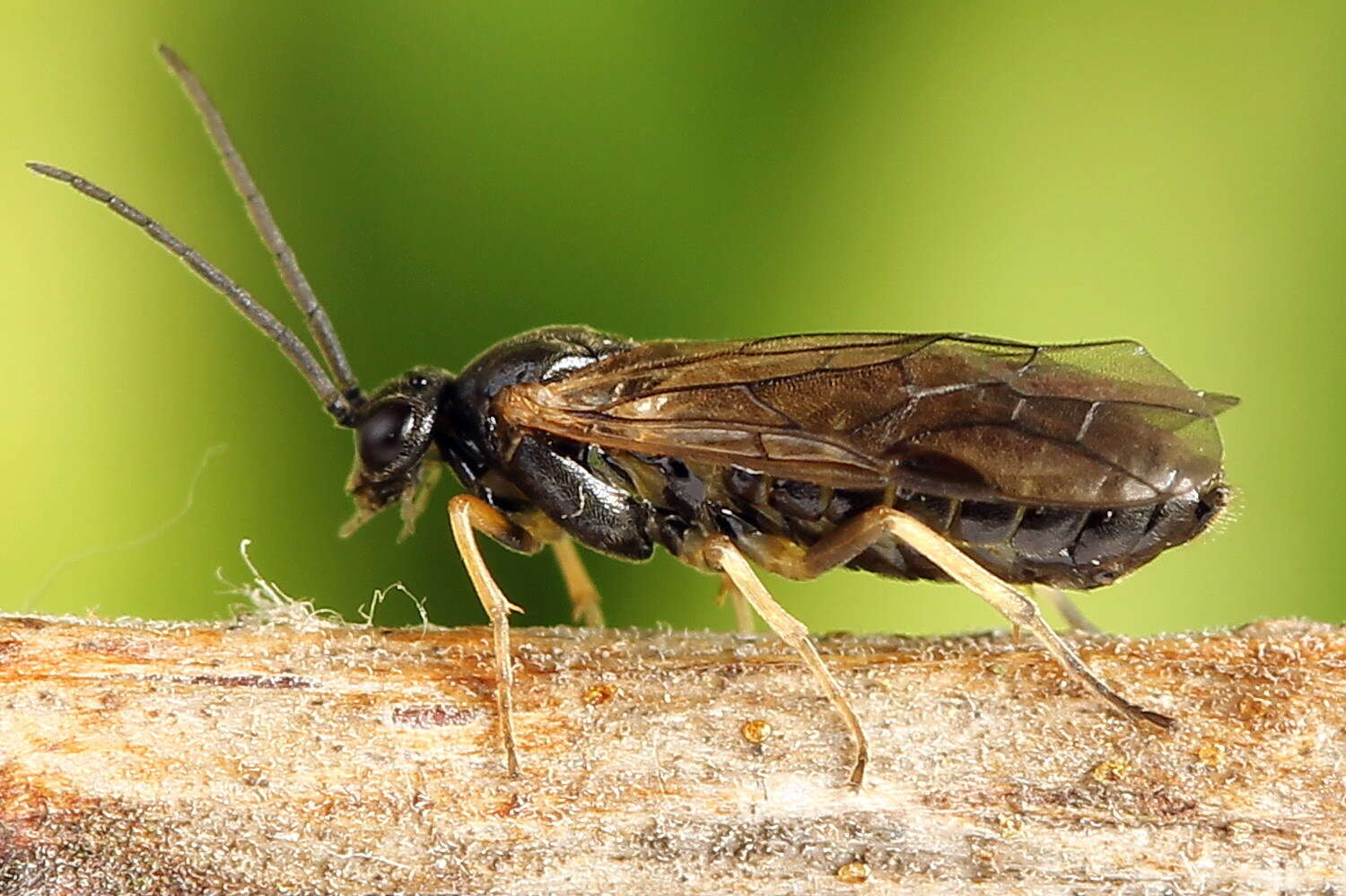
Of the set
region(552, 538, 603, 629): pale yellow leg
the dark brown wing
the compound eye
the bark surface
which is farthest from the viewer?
region(552, 538, 603, 629): pale yellow leg

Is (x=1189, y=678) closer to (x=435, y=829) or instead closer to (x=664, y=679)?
(x=664, y=679)

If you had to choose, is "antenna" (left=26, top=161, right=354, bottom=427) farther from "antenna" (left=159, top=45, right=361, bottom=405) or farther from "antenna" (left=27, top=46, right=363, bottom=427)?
"antenna" (left=159, top=45, right=361, bottom=405)

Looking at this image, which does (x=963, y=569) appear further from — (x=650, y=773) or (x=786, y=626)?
(x=650, y=773)

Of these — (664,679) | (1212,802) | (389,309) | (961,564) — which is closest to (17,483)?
(389,309)

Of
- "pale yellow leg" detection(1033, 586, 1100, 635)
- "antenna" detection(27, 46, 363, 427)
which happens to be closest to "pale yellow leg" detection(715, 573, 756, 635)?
"pale yellow leg" detection(1033, 586, 1100, 635)

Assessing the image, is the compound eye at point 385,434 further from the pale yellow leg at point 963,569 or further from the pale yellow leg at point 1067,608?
the pale yellow leg at point 1067,608

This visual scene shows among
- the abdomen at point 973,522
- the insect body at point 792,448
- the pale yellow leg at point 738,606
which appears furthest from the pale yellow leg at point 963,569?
the pale yellow leg at point 738,606

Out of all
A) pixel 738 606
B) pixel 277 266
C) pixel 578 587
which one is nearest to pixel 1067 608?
pixel 738 606
